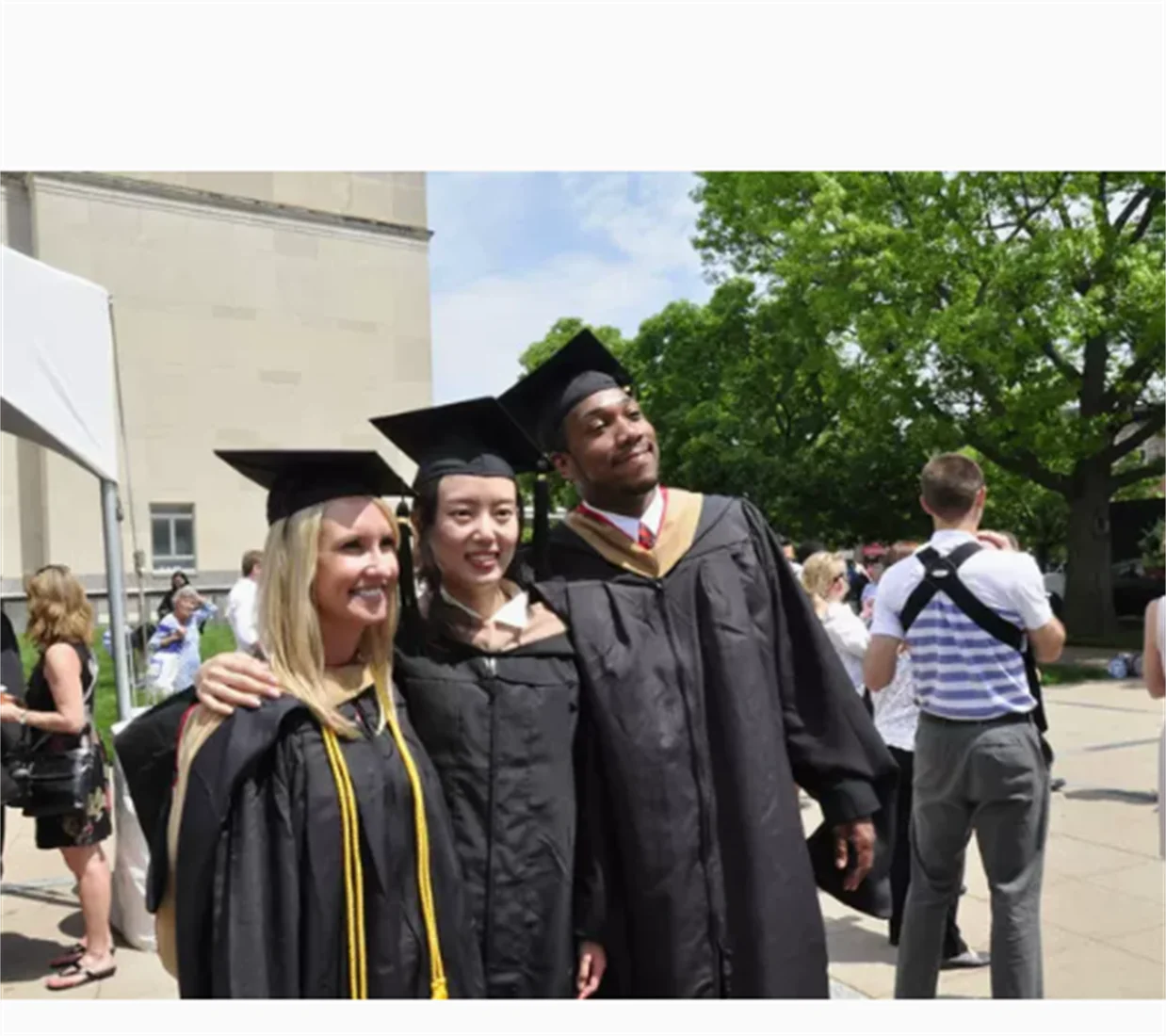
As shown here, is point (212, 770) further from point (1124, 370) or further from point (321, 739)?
point (1124, 370)

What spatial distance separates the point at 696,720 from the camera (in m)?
2.24

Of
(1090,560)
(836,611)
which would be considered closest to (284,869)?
(836,611)

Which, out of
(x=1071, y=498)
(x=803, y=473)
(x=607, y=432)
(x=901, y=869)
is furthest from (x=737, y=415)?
(x=607, y=432)

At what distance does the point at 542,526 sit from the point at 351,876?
99 centimetres

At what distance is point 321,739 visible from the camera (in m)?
1.84

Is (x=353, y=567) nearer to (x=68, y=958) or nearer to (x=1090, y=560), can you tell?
(x=68, y=958)

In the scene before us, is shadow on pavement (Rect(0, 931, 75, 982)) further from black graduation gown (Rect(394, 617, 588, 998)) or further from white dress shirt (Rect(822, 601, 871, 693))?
white dress shirt (Rect(822, 601, 871, 693))

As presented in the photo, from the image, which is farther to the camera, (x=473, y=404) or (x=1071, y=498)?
(x=1071, y=498)

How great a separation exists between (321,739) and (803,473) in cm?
2084

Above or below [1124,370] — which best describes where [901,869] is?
below

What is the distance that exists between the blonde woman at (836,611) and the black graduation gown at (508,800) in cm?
314

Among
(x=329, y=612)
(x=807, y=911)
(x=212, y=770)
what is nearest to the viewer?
(x=212, y=770)

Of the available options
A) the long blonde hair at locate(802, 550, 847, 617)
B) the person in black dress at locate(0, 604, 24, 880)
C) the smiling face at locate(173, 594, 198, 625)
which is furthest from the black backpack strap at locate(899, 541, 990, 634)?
the smiling face at locate(173, 594, 198, 625)

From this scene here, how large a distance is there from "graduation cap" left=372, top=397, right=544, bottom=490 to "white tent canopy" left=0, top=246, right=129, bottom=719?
2.65 m
